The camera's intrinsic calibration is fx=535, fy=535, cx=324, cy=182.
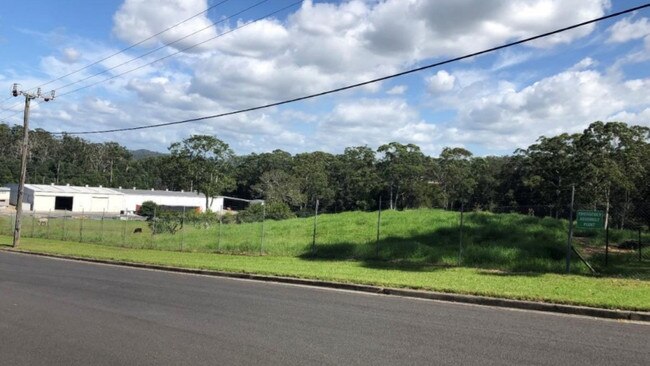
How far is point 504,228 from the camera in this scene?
2384 centimetres

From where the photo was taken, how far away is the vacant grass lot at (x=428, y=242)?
716 inches

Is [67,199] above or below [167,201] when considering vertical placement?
below

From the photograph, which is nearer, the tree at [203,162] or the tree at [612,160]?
the tree at [612,160]

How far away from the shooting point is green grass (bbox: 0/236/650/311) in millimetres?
11633

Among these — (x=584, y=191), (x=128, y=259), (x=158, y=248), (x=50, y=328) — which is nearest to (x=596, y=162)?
(x=584, y=191)

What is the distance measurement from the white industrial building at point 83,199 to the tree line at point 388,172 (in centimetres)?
779

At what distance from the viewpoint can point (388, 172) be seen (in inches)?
3814

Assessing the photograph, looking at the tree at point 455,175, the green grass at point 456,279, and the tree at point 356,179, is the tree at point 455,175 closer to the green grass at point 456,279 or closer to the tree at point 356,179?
the tree at point 356,179

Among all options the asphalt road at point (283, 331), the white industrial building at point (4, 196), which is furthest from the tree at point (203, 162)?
the asphalt road at point (283, 331)

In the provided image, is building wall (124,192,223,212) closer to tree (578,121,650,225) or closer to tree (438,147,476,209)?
tree (438,147,476,209)

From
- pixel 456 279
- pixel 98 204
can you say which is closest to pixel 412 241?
pixel 456 279

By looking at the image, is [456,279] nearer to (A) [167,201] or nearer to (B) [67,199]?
(B) [67,199]

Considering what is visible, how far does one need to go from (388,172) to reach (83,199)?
56.3 m

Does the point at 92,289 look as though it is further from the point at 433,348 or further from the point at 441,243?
the point at 441,243
